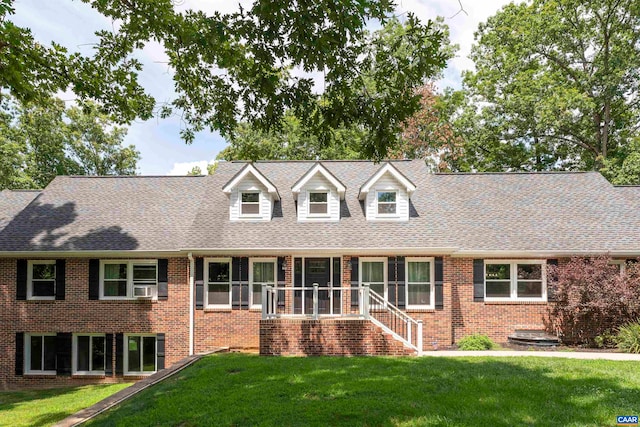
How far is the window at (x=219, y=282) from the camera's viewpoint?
1459 cm

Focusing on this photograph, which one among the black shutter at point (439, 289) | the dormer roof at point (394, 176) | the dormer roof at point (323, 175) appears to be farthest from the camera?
the dormer roof at point (323, 175)

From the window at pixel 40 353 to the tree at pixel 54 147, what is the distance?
13470mm

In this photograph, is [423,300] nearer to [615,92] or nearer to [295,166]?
[295,166]

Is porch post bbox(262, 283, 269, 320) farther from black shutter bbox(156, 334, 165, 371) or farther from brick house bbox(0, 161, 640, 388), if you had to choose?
black shutter bbox(156, 334, 165, 371)

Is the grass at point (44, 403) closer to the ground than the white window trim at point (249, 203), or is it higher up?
closer to the ground

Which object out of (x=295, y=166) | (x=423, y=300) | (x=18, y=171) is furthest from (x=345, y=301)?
(x=18, y=171)

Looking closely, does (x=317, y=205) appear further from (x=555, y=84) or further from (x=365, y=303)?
(x=555, y=84)

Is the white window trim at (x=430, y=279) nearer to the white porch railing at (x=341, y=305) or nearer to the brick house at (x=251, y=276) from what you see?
the brick house at (x=251, y=276)

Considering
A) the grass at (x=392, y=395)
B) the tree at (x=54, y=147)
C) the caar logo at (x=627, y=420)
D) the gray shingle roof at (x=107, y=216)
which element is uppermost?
the tree at (x=54, y=147)

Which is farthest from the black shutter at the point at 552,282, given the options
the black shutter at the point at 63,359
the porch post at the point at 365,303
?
the black shutter at the point at 63,359

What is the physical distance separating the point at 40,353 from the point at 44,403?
4.56 meters

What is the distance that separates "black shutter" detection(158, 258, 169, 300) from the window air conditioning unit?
0.38 metres

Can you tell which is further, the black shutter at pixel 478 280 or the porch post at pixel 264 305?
the black shutter at pixel 478 280

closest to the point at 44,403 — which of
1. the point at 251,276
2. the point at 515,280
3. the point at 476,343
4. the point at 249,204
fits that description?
the point at 251,276
